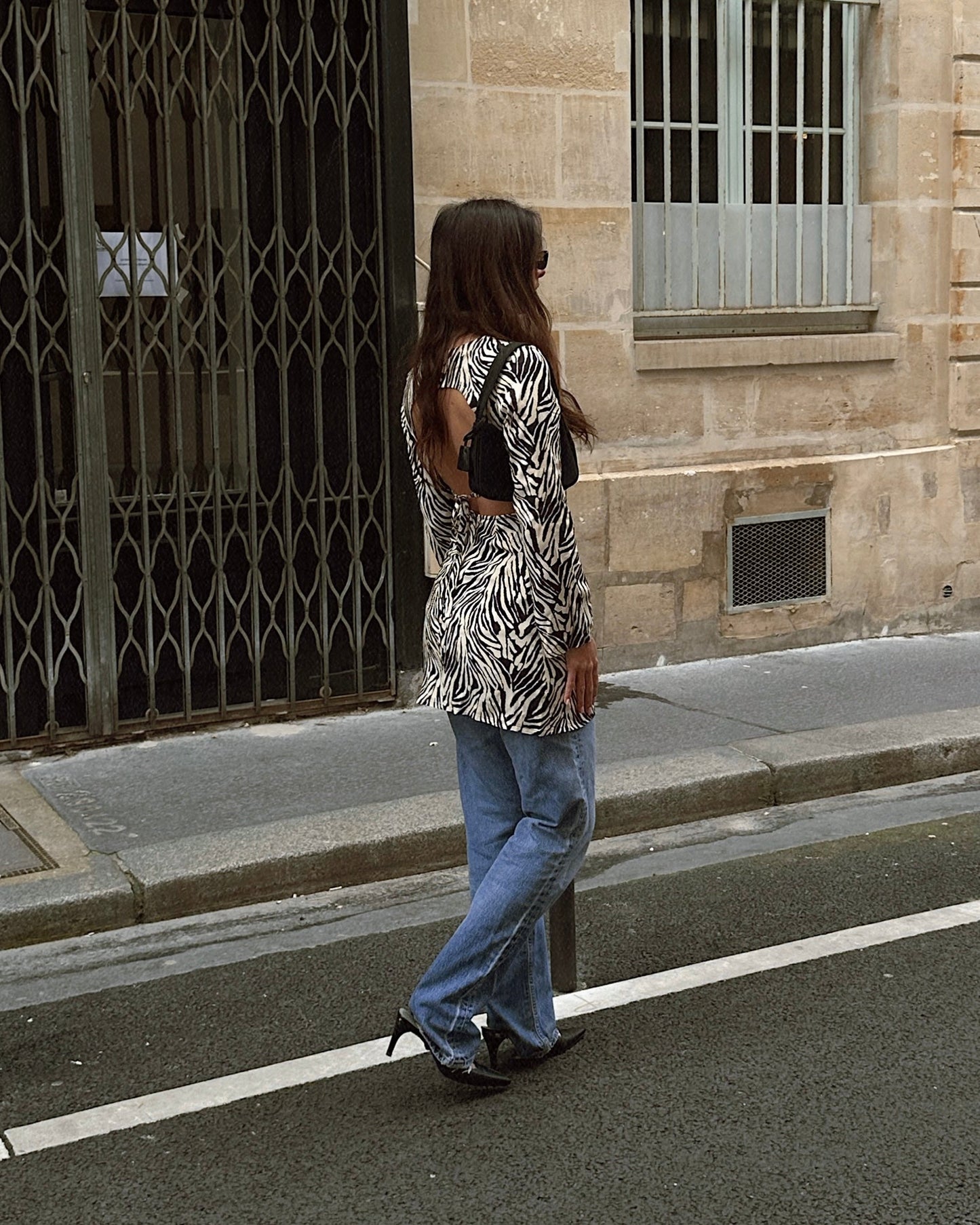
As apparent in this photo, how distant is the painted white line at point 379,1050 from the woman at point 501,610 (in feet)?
1.26

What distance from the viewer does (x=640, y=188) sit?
28.7 ft

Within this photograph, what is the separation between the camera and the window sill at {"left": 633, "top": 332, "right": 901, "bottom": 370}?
868 cm

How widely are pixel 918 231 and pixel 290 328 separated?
383 cm

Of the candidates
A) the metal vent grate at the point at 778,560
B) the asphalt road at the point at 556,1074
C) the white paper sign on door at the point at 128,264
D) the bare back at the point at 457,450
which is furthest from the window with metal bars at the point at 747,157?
the bare back at the point at 457,450

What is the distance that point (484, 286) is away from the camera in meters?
3.66

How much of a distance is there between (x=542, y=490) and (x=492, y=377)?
0.83 ft

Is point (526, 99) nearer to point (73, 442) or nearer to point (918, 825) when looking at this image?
point (73, 442)

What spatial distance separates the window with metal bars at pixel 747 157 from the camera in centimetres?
880

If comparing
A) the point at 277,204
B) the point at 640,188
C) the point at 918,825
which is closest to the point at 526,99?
the point at 640,188

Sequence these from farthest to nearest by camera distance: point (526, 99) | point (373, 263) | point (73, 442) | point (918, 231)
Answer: point (918, 231), point (526, 99), point (373, 263), point (73, 442)

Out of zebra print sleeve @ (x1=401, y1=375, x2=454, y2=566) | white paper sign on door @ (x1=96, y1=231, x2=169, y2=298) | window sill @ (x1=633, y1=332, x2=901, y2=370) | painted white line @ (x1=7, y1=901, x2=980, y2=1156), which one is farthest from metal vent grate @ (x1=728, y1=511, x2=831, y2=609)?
zebra print sleeve @ (x1=401, y1=375, x2=454, y2=566)

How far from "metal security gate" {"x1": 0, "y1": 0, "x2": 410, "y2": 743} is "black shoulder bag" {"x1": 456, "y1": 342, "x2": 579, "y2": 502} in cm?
375

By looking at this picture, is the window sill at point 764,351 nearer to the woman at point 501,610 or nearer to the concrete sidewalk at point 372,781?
the concrete sidewalk at point 372,781

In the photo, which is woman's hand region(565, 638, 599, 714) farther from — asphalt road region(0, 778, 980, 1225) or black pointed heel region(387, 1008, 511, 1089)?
asphalt road region(0, 778, 980, 1225)
